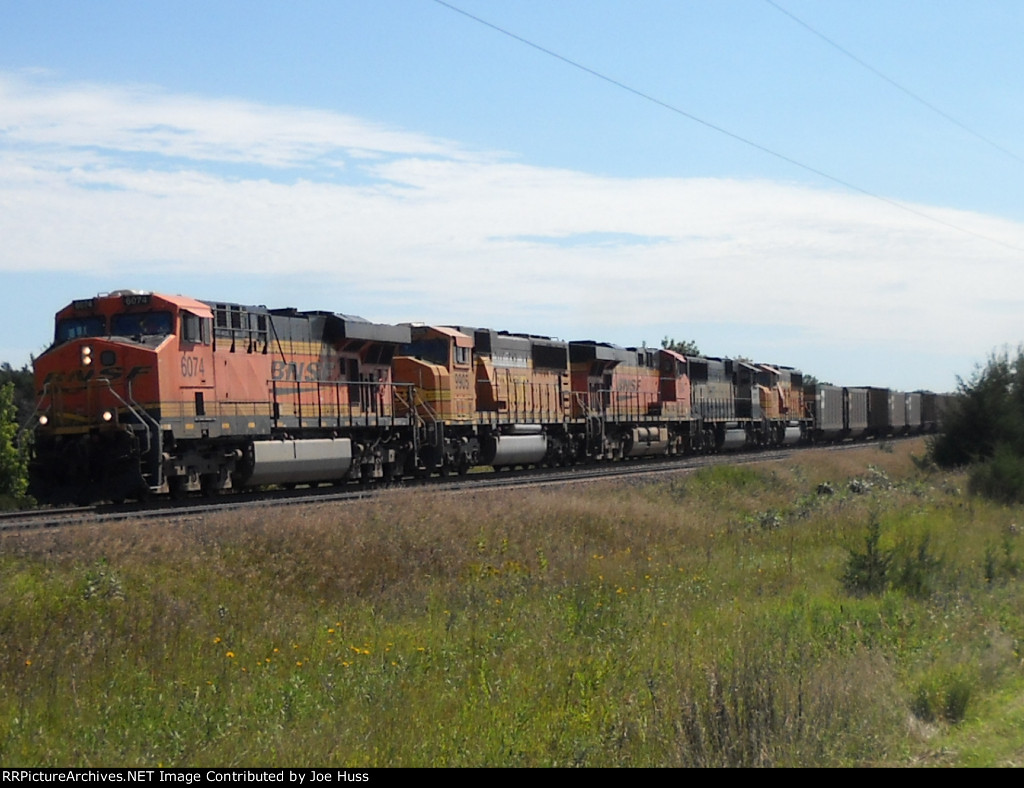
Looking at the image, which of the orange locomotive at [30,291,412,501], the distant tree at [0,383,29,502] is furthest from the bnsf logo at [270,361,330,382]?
the distant tree at [0,383,29,502]

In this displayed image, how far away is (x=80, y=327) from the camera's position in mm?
19047

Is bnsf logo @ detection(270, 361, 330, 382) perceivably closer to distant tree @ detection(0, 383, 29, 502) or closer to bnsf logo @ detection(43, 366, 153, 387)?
bnsf logo @ detection(43, 366, 153, 387)

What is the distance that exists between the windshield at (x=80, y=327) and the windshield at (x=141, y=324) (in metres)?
0.26

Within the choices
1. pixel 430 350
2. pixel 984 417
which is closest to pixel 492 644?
pixel 430 350

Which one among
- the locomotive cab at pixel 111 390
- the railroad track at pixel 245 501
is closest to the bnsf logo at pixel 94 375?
the locomotive cab at pixel 111 390

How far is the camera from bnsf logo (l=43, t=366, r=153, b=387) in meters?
17.7

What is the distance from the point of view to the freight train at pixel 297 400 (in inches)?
697

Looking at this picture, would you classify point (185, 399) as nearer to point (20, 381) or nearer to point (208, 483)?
point (208, 483)

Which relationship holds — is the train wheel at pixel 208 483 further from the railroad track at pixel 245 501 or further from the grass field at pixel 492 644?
the grass field at pixel 492 644

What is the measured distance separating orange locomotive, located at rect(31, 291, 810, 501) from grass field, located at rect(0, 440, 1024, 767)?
155 inches

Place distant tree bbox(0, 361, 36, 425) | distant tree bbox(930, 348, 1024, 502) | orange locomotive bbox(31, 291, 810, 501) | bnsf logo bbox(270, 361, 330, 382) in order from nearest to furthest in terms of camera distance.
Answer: orange locomotive bbox(31, 291, 810, 501)
bnsf logo bbox(270, 361, 330, 382)
distant tree bbox(930, 348, 1024, 502)
distant tree bbox(0, 361, 36, 425)

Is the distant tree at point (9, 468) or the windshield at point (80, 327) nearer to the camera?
the windshield at point (80, 327)
